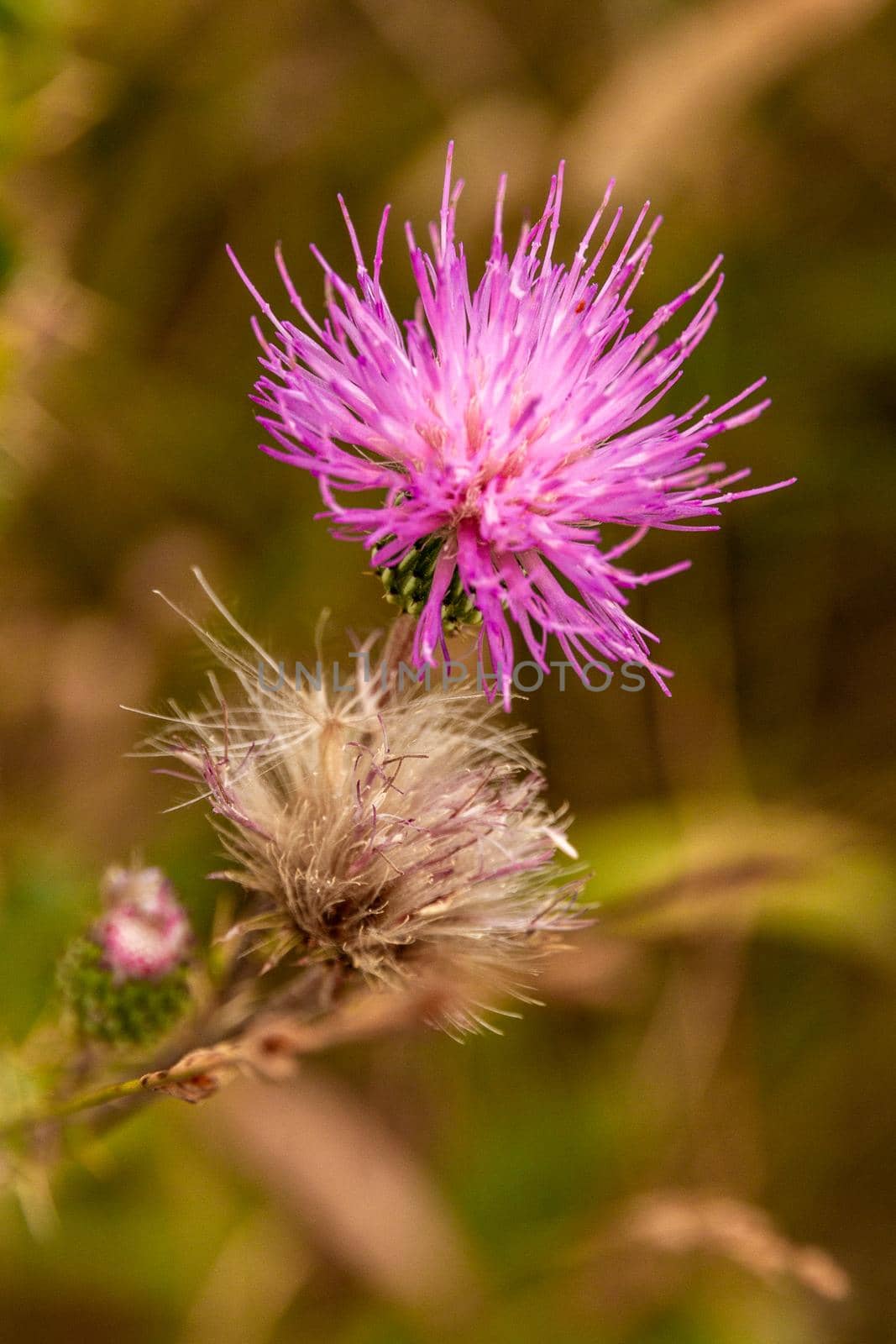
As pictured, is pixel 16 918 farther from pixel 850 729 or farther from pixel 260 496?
pixel 850 729

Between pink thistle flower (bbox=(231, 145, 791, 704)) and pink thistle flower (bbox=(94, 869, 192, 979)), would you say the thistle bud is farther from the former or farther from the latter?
pink thistle flower (bbox=(231, 145, 791, 704))

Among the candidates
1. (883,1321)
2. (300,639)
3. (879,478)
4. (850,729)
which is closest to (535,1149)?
(883,1321)

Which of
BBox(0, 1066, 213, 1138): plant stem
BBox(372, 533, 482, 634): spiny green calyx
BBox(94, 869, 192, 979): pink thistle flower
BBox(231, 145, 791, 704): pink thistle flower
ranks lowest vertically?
BBox(0, 1066, 213, 1138): plant stem

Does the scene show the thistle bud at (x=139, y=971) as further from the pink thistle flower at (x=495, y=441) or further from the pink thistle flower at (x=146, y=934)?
the pink thistle flower at (x=495, y=441)

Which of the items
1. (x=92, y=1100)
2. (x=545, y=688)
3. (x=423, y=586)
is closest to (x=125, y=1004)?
(x=92, y=1100)

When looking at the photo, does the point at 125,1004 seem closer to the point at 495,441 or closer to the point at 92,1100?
the point at 92,1100

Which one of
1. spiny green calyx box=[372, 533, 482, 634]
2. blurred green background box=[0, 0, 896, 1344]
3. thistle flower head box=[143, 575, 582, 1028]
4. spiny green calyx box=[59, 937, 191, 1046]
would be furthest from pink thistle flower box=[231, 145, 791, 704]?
blurred green background box=[0, 0, 896, 1344]
